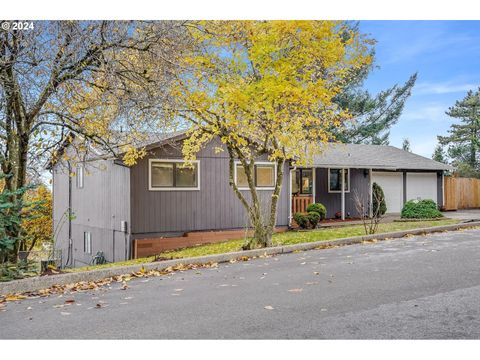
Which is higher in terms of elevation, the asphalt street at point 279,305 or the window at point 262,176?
the window at point 262,176

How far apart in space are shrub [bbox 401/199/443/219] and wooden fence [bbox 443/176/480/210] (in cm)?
561

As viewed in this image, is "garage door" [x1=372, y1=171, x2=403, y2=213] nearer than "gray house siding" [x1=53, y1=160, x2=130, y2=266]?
No

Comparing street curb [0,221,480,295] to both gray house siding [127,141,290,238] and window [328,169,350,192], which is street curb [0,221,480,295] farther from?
window [328,169,350,192]

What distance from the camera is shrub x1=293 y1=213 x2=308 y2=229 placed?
53.5ft

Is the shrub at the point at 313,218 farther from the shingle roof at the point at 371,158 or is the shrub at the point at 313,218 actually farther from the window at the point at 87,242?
the window at the point at 87,242

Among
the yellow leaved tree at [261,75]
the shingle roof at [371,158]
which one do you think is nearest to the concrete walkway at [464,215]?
the shingle roof at [371,158]

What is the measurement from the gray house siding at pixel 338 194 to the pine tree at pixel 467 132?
7288mm

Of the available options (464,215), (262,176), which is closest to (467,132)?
(464,215)

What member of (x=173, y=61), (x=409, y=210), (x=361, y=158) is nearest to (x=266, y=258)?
(x=173, y=61)

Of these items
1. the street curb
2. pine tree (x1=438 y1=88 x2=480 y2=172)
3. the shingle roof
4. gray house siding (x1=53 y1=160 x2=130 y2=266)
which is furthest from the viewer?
pine tree (x1=438 y1=88 x2=480 y2=172)

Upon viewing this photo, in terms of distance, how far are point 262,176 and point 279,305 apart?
11445 millimetres

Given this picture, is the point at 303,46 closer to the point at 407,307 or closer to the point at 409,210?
the point at 407,307

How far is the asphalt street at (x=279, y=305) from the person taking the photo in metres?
4.23

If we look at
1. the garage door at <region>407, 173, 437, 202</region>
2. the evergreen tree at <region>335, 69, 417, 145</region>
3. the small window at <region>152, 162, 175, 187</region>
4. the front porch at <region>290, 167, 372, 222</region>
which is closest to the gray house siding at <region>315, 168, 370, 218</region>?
the front porch at <region>290, 167, 372, 222</region>
